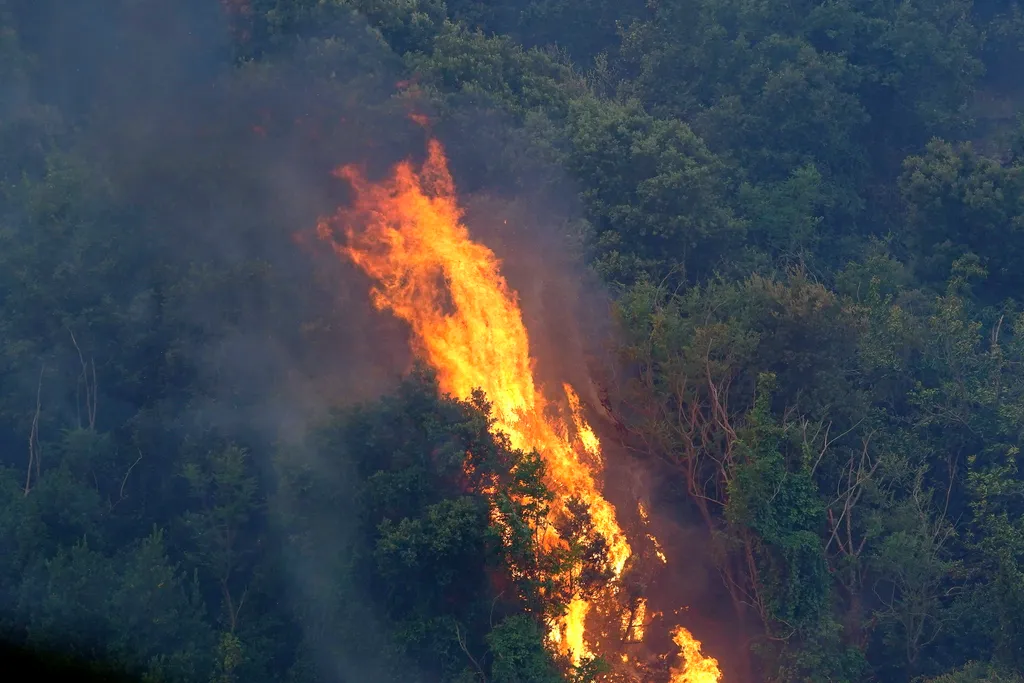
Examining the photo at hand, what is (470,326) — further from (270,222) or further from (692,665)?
(692,665)

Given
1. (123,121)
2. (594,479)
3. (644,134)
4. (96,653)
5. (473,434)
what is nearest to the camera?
(96,653)

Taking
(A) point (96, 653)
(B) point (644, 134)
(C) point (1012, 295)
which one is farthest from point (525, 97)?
(A) point (96, 653)

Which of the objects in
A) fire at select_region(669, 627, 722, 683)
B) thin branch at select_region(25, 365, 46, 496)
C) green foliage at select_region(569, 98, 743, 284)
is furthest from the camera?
green foliage at select_region(569, 98, 743, 284)

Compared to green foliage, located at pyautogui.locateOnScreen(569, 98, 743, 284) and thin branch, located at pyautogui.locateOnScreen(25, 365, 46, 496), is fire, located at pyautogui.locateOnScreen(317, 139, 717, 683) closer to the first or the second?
green foliage, located at pyautogui.locateOnScreen(569, 98, 743, 284)

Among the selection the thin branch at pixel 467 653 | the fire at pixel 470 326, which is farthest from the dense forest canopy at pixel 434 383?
the fire at pixel 470 326

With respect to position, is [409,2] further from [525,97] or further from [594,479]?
[594,479]

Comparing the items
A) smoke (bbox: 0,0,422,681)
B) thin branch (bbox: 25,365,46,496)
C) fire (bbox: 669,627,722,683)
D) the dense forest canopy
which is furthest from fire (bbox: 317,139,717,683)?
thin branch (bbox: 25,365,46,496)

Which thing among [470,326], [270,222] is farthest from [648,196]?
[270,222]
